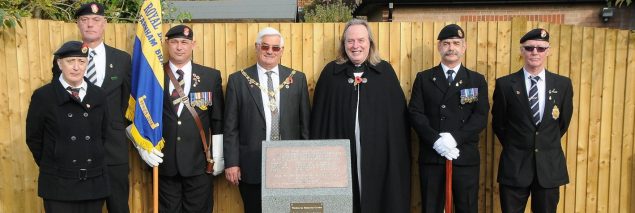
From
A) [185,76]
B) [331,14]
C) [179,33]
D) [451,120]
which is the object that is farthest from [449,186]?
[331,14]

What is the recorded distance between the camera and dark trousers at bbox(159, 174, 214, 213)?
4457 mm

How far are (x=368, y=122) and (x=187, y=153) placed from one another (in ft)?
4.74

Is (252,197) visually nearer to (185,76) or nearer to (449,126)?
(185,76)

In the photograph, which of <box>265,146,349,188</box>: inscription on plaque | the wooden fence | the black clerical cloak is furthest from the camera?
the wooden fence

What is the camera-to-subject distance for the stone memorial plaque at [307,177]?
12.3 feet

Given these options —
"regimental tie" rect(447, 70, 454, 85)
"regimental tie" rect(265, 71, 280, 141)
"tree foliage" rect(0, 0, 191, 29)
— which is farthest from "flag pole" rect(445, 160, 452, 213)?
"tree foliage" rect(0, 0, 191, 29)

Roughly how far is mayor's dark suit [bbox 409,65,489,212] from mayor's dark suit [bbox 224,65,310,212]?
90 centimetres

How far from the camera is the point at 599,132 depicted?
16.4ft

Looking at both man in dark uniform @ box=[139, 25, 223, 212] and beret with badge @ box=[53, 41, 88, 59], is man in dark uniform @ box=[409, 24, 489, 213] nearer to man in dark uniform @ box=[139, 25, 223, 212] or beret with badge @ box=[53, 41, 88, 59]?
man in dark uniform @ box=[139, 25, 223, 212]

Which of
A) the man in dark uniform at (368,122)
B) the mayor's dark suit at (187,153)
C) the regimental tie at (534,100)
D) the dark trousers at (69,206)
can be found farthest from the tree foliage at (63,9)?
the regimental tie at (534,100)

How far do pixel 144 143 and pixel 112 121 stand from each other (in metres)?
0.29

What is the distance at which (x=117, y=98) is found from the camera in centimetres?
432

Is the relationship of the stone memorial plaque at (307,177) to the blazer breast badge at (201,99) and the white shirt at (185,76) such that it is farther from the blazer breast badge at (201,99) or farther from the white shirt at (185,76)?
the white shirt at (185,76)

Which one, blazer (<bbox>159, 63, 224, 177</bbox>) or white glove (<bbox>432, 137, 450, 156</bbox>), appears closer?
white glove (<bbox>432, 137, 450, 156</bbox>)
